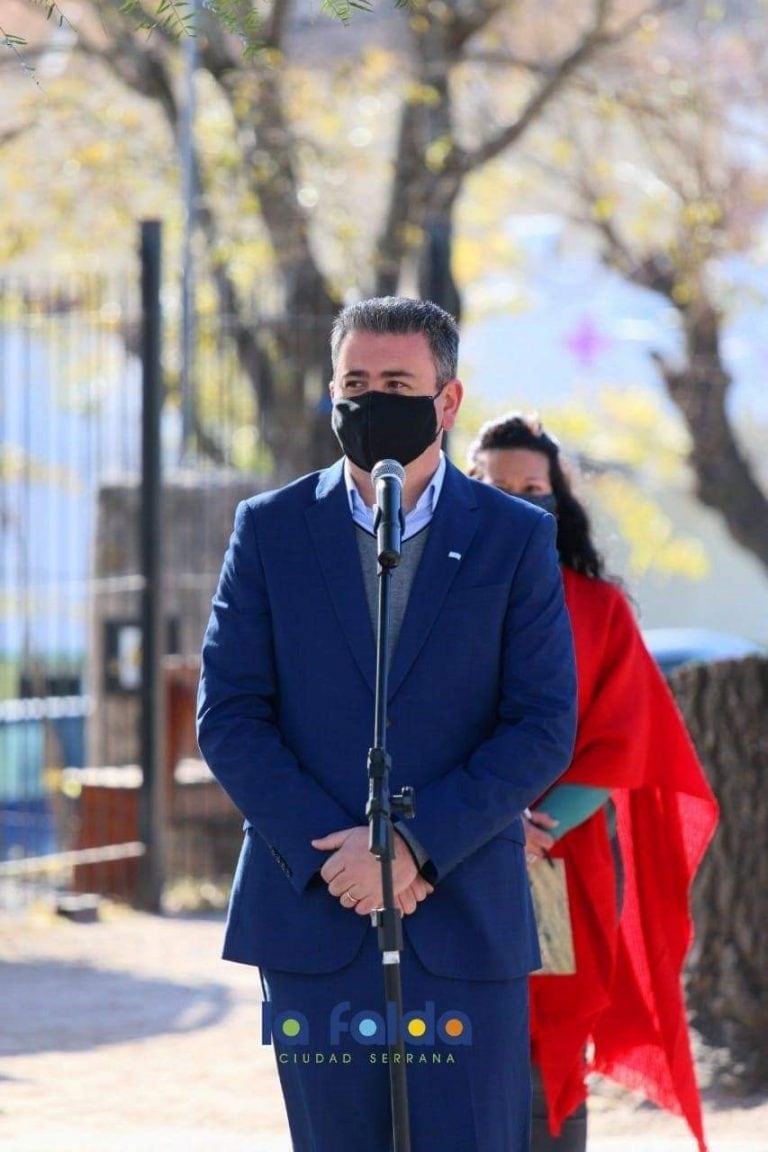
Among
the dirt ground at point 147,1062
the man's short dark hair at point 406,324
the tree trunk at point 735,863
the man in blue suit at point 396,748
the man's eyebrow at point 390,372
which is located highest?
the man's short dark hair at point 406,324

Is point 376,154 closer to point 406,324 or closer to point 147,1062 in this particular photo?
point 147,1062

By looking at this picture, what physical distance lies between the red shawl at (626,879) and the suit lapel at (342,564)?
1.00 metres

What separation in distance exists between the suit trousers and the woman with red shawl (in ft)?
2.83

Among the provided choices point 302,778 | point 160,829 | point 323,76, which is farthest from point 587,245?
point 302,778

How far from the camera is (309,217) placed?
12.8 m

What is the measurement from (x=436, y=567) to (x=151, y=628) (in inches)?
261

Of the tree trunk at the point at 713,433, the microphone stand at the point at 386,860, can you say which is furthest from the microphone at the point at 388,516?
the tree trunk at the point at 713,433

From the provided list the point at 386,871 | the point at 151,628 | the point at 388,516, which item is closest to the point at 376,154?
the point at 151,628

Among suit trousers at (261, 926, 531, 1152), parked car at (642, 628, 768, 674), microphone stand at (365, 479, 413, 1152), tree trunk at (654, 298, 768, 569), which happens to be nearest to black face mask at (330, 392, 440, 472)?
microphone stand at (365, 479, 413, 1152)

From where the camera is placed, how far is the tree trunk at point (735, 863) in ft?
21.1

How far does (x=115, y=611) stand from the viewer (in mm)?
10797

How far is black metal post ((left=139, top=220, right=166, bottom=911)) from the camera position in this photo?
9.80 m

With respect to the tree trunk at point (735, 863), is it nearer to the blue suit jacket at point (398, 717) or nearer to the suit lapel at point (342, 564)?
the blue suit jacket at point (398, 717)

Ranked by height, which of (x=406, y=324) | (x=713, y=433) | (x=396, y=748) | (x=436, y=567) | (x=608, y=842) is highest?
(x=713, y=433)
